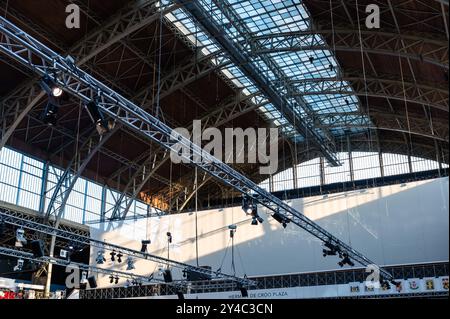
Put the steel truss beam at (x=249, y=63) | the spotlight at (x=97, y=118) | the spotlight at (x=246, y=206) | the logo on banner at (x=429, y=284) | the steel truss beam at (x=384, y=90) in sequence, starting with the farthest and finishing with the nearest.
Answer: the logo on banner at (x=429, y=284), the steel truss beam at (x=384, y=90), the steel truss beam at (x=249, y=63), the spotlight at (x=246, y=206), the spotlight at (x=97, y=118)

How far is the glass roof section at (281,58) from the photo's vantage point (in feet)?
61.7

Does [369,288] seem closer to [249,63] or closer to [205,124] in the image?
[249,63]

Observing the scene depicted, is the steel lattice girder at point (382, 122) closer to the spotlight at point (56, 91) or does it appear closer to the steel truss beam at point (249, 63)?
the steel truss beam at point (249, 63)

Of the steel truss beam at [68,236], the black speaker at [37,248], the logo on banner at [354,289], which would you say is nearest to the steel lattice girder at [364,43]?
the steel truss beam at [68,236]

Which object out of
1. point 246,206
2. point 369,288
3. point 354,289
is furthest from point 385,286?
point 246,206

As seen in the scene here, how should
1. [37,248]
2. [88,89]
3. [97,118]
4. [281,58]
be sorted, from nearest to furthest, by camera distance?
[97,118]
[88,89]
[37,248]
[281,58]

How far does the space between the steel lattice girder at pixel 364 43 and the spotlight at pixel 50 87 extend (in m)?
10.5

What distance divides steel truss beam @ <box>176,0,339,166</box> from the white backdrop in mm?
3957

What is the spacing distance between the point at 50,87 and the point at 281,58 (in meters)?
14.5

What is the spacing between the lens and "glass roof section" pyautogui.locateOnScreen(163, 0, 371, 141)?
18797mm

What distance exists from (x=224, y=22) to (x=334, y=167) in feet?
47.9

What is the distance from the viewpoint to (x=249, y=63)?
1909cm

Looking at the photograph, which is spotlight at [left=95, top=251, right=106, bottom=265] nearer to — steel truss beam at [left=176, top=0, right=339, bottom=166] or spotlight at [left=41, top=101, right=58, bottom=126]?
steel truss beam at [left=176, top=0, right=339, bottom=166]
